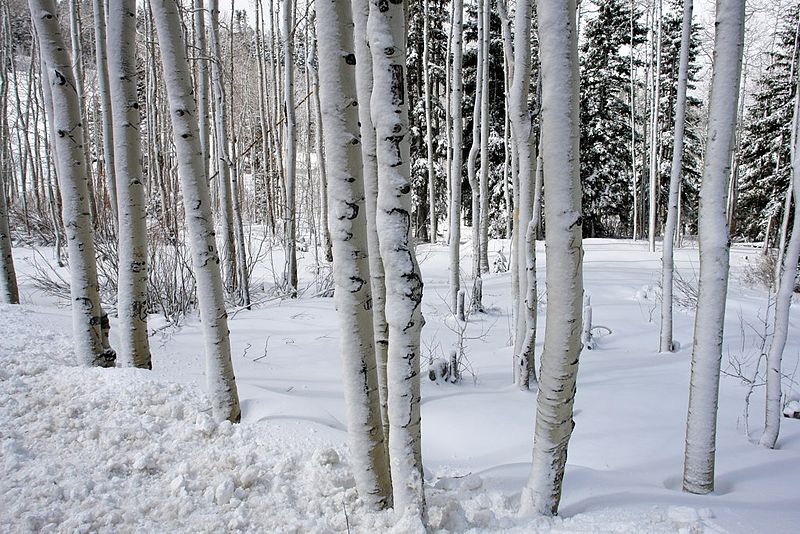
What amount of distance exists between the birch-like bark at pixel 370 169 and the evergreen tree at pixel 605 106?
19.3 metres

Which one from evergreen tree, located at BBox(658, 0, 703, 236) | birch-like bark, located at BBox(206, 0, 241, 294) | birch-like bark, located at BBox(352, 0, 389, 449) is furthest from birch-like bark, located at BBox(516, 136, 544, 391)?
evergreen tree, located at BBox(658, 0, 703, 236)

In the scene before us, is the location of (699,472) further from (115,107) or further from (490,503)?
(115,107)

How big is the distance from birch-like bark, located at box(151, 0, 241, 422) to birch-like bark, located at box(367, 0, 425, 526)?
130 cm

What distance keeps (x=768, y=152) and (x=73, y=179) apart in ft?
70.7

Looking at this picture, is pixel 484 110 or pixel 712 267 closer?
pixel 712 267

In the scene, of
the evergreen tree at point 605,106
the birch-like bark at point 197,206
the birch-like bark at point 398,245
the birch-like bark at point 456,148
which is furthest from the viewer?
the evergreen tree at point 605,106

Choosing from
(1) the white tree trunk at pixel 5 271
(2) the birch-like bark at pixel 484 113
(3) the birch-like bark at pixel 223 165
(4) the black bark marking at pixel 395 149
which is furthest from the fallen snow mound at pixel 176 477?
(2) the birch-like bark at pixel 484 113

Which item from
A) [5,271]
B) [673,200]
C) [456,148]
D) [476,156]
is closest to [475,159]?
[476,156]

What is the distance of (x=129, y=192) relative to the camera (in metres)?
3.25

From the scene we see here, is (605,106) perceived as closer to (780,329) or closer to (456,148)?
(456,148)

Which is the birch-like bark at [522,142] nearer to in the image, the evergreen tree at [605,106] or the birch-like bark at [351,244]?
the birch-like bark at [351,244]

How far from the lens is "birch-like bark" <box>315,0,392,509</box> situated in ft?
5.95

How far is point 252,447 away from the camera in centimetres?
241

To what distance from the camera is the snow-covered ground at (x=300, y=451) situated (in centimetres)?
187
